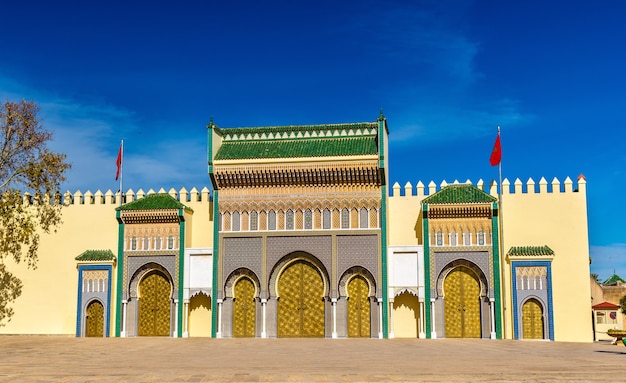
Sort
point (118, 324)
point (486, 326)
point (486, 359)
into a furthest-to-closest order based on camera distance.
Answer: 1. point (118, 324)
2. point (486, 326)
3. point (486, 359)

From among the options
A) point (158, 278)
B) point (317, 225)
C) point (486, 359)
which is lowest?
point (486, 359)

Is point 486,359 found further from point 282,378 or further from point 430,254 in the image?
point 430,254

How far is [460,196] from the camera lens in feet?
91.8

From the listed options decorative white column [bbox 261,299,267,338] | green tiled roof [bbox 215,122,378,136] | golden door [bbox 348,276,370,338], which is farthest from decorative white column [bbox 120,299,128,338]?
golden door [bbox 348,276,370,338]

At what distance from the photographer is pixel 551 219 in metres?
28.1

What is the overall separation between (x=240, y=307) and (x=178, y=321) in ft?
8.56

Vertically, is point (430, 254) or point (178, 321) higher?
point (430, 254)

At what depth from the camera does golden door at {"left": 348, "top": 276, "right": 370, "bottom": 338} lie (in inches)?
1113

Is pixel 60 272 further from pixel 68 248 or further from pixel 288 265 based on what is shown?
pixel 288 265

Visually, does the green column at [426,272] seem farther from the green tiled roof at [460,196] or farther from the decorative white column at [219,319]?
the decorative white column at [219,319]

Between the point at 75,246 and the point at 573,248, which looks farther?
the point at 75,246

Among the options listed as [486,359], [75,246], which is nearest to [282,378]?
[486,359]

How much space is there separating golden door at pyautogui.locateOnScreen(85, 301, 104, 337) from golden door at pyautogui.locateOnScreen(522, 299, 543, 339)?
17.2 meters

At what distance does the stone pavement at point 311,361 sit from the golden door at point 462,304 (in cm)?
177
